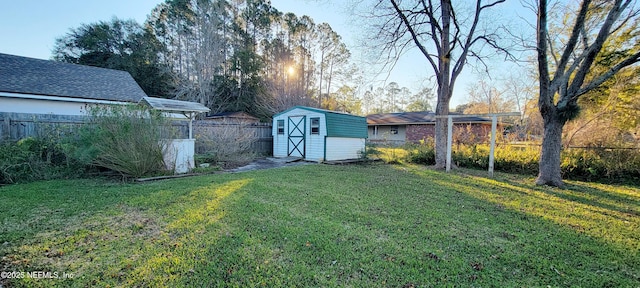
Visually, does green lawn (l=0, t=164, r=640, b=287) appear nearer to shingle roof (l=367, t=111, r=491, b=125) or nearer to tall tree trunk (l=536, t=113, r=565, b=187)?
tall tree trunk (l=536, t=113, r=565, b=187)

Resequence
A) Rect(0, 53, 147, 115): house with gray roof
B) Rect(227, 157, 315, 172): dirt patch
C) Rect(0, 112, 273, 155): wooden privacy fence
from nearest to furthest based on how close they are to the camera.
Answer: Rect(0, 112, 273, 155): wooden privacy fence, Rect(227, 157, 315, 172): dirt patch, Rect(0, 53, 147, 115): house with gray roof

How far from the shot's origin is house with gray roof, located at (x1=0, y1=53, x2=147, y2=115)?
377 inches

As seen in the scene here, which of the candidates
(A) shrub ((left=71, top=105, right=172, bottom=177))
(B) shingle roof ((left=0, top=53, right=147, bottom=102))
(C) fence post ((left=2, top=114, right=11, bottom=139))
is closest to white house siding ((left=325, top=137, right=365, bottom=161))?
(A) shrub ((left=71, top=105, right=172, bottom=177))

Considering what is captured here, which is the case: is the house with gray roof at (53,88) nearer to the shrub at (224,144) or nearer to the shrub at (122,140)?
the shrub at (224,144)

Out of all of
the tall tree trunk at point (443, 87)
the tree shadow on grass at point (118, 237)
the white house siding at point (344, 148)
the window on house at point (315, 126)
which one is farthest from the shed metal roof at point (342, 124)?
the tree shadow on grass at point (118, 237)

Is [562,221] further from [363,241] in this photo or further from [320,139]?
[320,139]

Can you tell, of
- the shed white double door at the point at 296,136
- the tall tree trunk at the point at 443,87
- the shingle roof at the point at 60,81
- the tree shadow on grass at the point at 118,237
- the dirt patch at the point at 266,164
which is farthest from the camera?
the shed white double door at the point at 296,136

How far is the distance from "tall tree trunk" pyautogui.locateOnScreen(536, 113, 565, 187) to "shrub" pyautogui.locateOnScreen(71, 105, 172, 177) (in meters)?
9.45

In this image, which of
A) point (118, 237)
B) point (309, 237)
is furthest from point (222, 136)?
point (309, 237)

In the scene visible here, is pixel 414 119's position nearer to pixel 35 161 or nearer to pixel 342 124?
pixel 342 124

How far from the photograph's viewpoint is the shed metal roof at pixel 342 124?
33.4 ft

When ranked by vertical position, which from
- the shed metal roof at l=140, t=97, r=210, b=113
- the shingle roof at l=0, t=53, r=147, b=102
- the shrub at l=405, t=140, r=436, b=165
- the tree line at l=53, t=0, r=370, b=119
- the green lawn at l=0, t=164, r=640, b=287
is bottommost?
the green lawn at l=0, t=164, r=640, b=287

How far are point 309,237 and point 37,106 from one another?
1339 centimetres

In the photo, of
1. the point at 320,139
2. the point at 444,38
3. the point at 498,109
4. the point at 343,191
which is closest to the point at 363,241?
the point at 343,191
